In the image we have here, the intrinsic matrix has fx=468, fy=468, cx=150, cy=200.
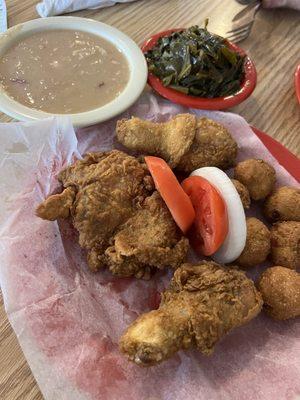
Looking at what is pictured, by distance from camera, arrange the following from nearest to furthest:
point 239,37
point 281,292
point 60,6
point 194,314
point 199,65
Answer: point 194,314 → point 281,292 → point 199,65 → point 60,6 → point 239,37

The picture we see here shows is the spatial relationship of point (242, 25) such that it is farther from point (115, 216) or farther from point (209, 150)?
point (115, 216)

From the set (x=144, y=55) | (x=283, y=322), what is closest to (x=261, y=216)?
(x=283, y=322)

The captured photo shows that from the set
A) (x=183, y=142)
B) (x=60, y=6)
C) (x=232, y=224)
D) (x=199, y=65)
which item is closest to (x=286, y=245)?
(x=232, y=224)

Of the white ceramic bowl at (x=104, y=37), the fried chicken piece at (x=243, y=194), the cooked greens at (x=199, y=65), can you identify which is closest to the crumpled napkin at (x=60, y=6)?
the white ceramic bowl at (x=104, y=37)

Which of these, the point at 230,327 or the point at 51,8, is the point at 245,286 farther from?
the point at 51,8

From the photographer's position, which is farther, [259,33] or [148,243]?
[259,33]

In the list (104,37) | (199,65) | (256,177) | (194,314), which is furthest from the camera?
(104,37)

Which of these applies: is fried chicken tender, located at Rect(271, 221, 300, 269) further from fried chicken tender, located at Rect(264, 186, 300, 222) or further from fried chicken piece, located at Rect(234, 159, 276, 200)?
fried chicken piece, located at Rect(234, 159, 276, 200)

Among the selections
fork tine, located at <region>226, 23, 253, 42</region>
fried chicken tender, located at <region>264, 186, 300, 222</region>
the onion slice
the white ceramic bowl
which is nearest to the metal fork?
fork tine, located at <region>226, 23, 253, 42</region>
